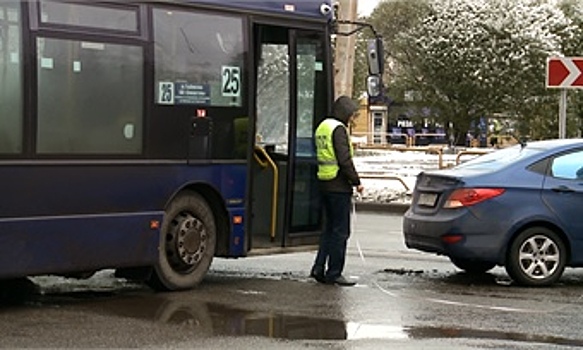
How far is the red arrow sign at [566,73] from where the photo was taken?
1616 cm

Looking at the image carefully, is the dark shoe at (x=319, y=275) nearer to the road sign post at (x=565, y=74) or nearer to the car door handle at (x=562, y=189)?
the car door handle at (x=562, y=189)

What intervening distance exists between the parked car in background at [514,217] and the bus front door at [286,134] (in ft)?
3.98

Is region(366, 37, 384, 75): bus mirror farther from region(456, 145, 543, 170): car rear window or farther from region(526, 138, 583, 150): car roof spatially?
region(526, 138, 583, 150): car roof

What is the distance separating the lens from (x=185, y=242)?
10.3 m

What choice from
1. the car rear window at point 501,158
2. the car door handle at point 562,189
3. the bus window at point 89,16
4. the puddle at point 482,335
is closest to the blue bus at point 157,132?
the bus window at point 89,16

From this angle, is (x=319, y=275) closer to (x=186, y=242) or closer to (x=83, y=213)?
(x=186, y=242)

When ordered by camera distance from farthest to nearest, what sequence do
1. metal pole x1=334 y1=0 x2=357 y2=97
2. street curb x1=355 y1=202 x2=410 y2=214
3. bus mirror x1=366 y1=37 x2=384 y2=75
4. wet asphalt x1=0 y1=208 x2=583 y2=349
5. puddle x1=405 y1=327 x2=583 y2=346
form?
metal pole x1=334 y1=0 x2=357 y2=97
street curb x1=355 y1=202 x2=410 y2=214
bus mirror x1=366 y1=37 x2=384 y2=75
puddle x1=405 y1=327 x2=583 y2=346
wet asphalt x1=0 y1=208 x2=583 y2=349

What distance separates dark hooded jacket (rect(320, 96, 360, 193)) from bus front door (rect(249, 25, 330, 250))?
469mm

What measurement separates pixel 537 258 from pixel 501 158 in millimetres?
1193

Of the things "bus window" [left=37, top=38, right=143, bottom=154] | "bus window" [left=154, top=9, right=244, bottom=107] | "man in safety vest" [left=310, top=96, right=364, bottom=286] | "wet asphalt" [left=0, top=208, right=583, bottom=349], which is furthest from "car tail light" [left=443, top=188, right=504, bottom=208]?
"bus window" [left=37, top=38, right=143, bottom=154]

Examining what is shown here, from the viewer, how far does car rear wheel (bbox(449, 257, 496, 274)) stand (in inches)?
455

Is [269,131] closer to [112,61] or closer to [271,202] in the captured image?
[271,202]

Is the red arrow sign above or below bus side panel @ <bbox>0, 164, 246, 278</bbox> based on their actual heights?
above

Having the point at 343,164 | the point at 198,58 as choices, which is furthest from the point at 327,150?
the point at 198,58
